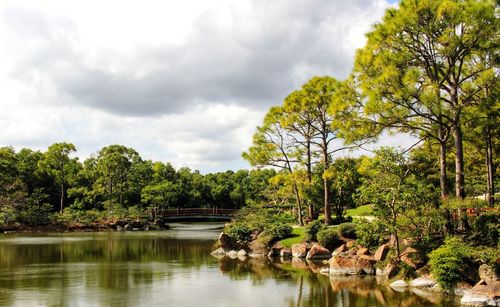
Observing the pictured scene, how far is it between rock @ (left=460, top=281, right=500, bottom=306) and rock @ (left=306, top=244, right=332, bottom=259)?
436 inches

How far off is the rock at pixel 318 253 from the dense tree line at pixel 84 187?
86.6ft

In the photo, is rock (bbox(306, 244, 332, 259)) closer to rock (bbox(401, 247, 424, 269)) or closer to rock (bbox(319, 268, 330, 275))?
rock (bbox(319, 268, 330, 275))

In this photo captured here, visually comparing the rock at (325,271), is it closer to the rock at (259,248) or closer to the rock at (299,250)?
the rock at (299,250)

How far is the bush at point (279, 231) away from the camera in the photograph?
29.3 m

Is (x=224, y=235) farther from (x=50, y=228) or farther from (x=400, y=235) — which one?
(x=50, y=228)

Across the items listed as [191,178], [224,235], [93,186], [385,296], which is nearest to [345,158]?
[224,235]

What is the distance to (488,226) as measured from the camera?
55.4ft

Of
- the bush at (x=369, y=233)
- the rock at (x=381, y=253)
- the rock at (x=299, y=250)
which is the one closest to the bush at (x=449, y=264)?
the bush at (x=369, y=233)

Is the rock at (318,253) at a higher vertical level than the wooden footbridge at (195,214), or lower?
lower

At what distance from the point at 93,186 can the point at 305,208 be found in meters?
31.1

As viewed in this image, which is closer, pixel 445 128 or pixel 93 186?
pixel 445 128

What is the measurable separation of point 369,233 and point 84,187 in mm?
49662

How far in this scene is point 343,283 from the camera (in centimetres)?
1819

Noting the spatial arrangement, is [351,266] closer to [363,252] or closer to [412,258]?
[363,252]
